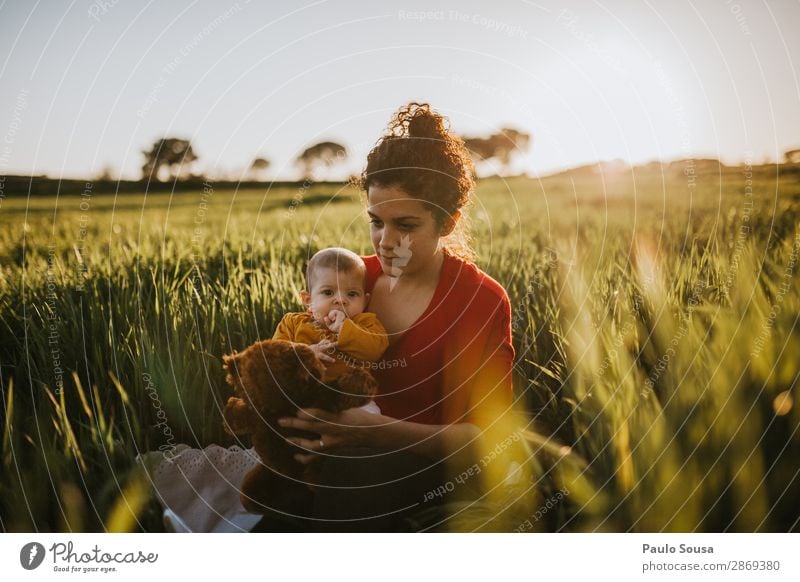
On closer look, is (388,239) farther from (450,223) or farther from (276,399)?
(276,399)

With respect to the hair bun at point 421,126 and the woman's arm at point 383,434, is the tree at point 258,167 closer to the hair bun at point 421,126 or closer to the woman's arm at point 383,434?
the hair bun at point 421,126

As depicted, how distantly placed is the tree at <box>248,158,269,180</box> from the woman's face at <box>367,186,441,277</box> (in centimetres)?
32

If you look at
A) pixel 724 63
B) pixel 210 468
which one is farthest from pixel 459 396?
pixel 724 63

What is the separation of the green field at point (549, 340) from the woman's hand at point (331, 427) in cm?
21

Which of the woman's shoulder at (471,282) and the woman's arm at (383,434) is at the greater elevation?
the woman's shoulder at (471,282)

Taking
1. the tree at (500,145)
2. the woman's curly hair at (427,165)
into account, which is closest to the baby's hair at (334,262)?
the woman's curly hair at (427,165)

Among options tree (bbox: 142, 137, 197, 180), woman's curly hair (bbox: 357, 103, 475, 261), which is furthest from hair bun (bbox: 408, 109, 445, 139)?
tree (bbox: 142, 137, 197, 180)

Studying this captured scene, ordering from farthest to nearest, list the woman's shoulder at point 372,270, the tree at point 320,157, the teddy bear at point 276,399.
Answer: the tree at point 320,157 < the woman's shoulder at point 372,270 < the teddy bear at point 276,399

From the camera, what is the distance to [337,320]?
958 mm

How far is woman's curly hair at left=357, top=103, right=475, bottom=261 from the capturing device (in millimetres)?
960

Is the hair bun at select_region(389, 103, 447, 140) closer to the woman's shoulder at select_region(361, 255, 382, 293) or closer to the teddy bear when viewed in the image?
the woman's shoulder at select_region(361, 255, 382, 293)

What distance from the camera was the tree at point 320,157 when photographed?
3.89 feet

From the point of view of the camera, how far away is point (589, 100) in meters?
1.20

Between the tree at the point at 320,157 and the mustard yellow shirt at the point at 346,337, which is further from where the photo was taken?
the tree at the point at 320,157
